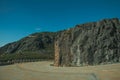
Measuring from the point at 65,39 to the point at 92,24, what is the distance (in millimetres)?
9133

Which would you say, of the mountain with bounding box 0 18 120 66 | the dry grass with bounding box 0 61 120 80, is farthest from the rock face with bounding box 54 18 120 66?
the dry grass with bounding box 0 61 120 80

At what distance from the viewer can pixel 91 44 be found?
178 ft

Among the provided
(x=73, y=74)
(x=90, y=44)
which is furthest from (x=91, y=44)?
(x=73, y=74)

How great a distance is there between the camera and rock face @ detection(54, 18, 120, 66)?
→ 51969mm

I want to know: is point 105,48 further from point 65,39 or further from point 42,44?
point 42,44

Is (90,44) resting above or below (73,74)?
above

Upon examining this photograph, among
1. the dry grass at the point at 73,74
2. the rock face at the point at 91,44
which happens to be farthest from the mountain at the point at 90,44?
the dry grass at the point at 73,74

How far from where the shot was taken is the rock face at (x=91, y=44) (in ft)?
171

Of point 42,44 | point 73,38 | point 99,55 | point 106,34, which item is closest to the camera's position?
point 99,55

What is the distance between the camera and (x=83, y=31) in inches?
2279

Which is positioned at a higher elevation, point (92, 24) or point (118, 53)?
point (92, 24)

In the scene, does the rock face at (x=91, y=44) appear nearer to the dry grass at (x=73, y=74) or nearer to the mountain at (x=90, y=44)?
the mountain at (x=90, y=44)

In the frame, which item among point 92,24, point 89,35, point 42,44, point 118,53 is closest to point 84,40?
point 89,35

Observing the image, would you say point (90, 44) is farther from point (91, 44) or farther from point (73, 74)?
point (73, 74)
